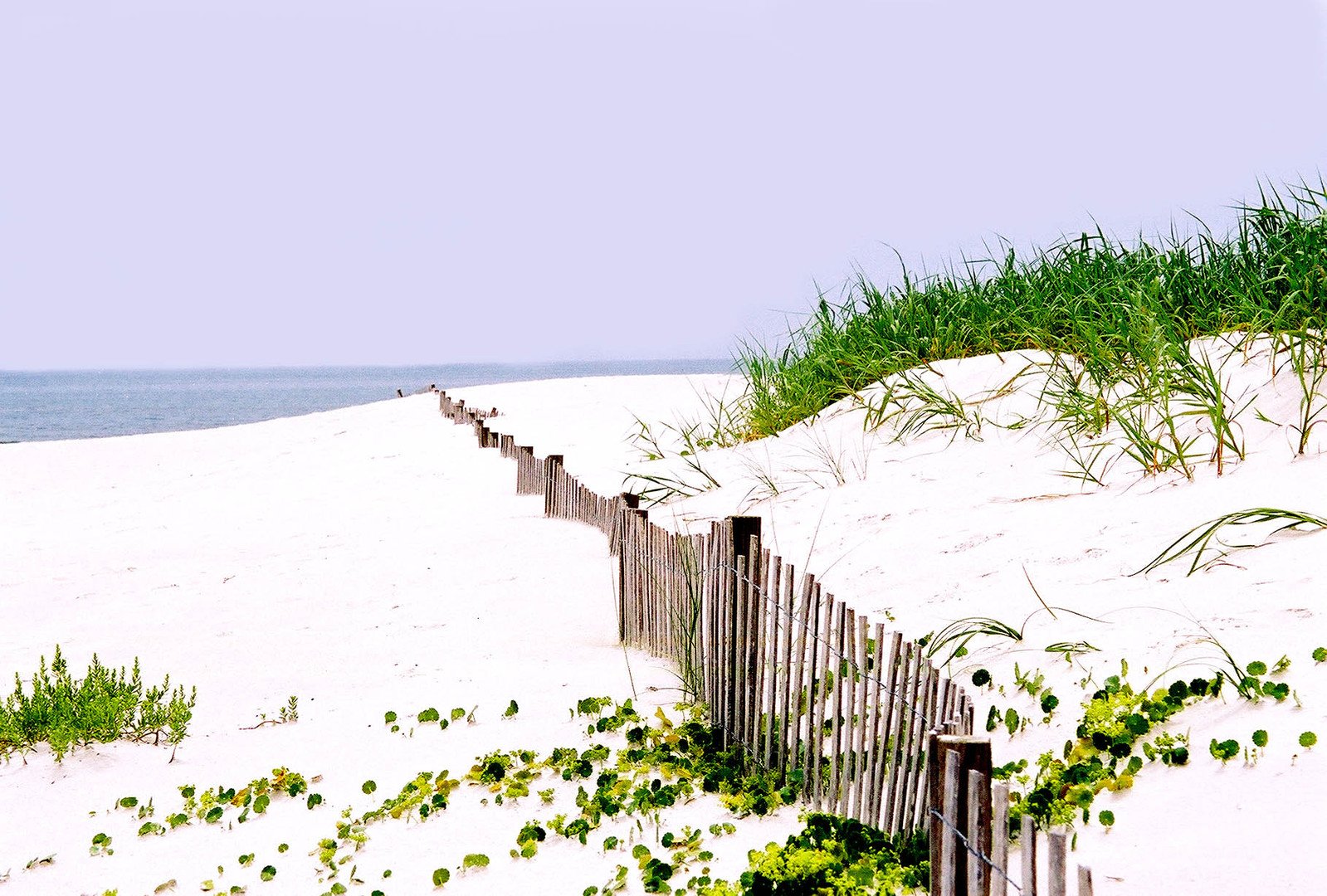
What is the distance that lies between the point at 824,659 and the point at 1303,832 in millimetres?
1263

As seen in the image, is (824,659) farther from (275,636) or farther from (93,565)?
(93,565)

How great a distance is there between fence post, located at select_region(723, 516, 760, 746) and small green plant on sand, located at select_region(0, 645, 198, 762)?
6.43ft

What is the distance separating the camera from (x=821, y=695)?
3283 millimetres

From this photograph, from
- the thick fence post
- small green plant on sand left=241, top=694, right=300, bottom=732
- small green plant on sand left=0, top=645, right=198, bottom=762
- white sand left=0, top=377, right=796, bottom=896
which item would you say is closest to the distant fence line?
white sand left=0, top=377, right=796, bottom=896

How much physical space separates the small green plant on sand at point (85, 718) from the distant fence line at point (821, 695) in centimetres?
183

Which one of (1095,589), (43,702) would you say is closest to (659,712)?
(1095,589)

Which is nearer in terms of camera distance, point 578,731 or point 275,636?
point 578,731

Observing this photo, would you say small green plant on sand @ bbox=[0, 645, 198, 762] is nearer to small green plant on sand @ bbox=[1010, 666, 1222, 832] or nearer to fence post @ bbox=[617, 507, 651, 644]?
fence post @ bbox=[617, 507, 651, 644]

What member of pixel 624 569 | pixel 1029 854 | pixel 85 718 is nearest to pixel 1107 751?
pixel 1029 854

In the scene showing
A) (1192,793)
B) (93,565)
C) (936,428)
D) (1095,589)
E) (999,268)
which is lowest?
(93,565)

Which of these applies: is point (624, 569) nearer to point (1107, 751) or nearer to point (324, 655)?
point (324, 655)

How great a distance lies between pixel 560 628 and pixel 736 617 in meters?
1.78

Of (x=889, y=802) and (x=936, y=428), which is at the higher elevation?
(x=936, y=428)

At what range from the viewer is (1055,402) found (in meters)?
6.53
